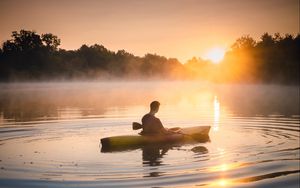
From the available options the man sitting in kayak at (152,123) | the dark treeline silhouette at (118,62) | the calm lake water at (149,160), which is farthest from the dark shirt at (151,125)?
the dark treeline silhouette at (118,62)

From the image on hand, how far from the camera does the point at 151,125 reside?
15133 millimetres

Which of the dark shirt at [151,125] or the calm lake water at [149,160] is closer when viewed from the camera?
the calm lake water at [149,160]

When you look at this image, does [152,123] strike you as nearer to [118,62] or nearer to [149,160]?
[149,160]

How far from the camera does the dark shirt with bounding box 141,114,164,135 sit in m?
15.0

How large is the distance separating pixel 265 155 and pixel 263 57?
79183mm

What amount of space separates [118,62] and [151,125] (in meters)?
141

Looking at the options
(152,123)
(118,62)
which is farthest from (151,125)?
(118,62)

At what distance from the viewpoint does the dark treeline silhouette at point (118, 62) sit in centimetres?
8262

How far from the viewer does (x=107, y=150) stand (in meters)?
14.0

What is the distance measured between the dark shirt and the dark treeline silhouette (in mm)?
65357

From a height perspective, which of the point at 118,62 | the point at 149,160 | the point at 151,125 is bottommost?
the point at 149,160

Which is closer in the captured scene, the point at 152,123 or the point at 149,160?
the point at 149,160

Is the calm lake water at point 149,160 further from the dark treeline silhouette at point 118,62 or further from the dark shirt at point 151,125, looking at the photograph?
the dark treeline silhouette at point 118,62

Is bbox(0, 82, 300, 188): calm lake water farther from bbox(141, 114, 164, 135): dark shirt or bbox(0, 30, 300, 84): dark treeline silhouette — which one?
bbox(0, 30, 300, 84): dark treeline silhouette
